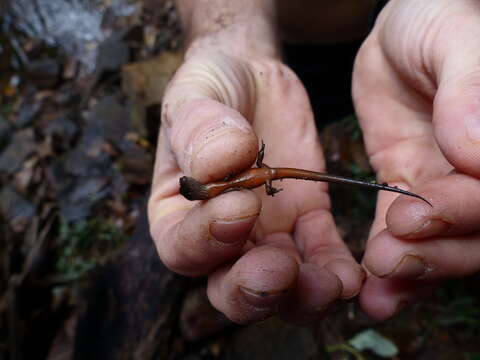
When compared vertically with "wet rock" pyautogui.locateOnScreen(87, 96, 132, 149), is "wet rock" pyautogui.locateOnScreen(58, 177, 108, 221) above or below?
below

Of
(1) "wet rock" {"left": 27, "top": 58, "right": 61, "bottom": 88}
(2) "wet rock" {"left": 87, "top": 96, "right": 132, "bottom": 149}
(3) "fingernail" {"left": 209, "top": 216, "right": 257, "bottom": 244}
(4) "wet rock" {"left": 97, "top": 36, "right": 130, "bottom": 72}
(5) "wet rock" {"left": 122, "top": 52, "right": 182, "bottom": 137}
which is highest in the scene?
(3) "fingernail" {"left": 209, "top": 216, "right": 257, "bottom": 244}

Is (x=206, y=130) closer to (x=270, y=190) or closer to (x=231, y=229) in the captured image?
(x=231, y=229)

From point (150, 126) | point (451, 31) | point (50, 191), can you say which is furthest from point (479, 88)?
point (50, 191)

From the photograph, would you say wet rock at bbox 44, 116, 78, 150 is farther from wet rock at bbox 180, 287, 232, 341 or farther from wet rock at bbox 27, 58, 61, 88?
wet rock at bbox 180, 287, 232, 341

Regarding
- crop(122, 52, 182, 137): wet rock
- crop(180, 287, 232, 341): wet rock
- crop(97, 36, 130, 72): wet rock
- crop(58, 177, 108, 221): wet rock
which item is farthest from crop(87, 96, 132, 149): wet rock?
crop(180, 287, 232, 341): wet rock

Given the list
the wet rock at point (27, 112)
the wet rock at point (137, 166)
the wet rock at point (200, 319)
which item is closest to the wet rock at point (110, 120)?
the wet rock at point (137, 166)

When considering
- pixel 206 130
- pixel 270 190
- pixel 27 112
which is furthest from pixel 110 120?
pixel 206 130

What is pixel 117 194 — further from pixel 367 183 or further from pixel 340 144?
pixel 367 183
